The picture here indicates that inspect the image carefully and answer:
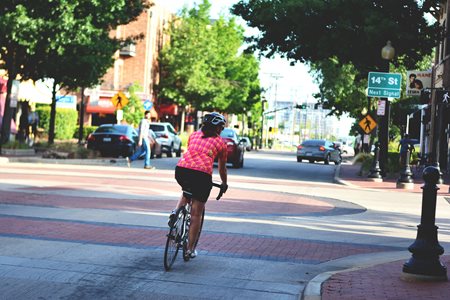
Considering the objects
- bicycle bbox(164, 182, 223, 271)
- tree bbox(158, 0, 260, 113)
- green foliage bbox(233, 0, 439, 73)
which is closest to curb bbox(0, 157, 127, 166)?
green foliage bbox(233, 0, 439, 73)

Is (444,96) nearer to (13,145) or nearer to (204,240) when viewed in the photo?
(13,145)

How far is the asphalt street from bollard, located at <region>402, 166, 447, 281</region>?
1111mm

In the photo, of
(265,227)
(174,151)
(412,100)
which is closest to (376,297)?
(265,227)

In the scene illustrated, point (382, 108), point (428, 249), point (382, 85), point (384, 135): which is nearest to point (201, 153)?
point (428, 249)

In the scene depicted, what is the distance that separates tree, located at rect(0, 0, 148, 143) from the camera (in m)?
27.5

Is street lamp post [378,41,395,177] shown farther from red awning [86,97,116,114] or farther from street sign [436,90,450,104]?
red awning [86,97,116,114]

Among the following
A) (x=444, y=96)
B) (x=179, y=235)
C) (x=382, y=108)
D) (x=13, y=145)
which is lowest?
(x=179, y=235)

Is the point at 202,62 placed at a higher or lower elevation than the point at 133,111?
higher

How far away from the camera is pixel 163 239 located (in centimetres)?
1033

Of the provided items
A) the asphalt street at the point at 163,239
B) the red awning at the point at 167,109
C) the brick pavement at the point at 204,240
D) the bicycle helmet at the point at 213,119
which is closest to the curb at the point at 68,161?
the asphalt street at the point at 163,239

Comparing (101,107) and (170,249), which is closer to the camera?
(170,249)

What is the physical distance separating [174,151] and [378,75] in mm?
16241

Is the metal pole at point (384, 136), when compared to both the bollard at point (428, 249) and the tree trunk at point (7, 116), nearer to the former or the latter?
the tree trunk at point (7, 116)

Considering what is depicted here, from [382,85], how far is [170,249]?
19021 mm
